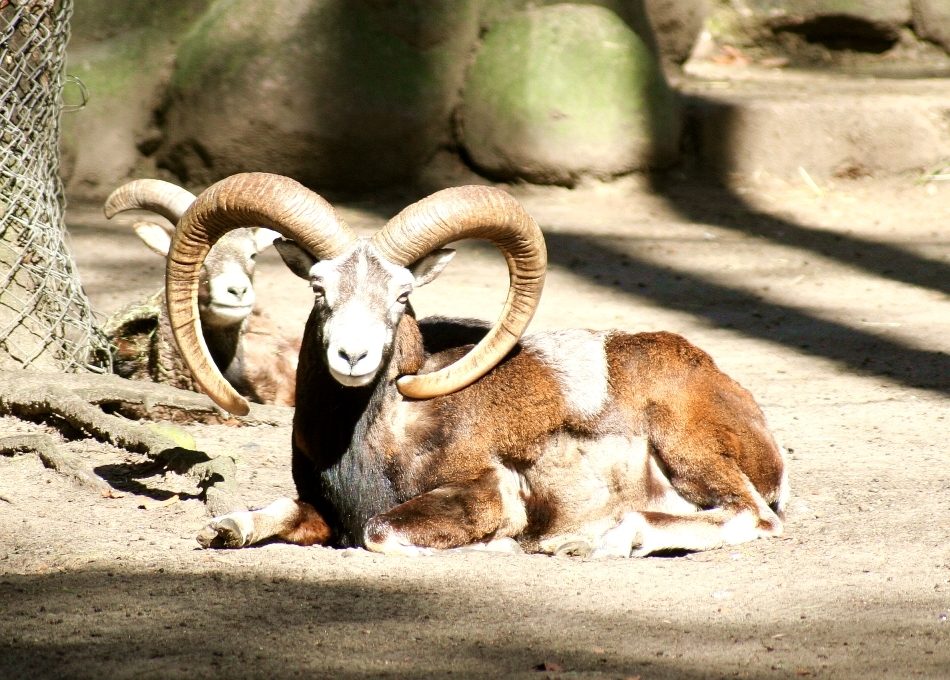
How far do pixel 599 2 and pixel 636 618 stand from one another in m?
11.7

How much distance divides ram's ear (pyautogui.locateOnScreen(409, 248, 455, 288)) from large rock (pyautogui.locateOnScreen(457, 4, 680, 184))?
28.3 ft

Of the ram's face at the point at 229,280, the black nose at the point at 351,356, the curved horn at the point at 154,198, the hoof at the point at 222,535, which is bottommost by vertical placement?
the ram's face at the point at 229,280

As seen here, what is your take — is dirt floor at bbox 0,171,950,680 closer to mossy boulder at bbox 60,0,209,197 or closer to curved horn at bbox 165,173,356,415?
curved horn at bbox 165,173,356,415

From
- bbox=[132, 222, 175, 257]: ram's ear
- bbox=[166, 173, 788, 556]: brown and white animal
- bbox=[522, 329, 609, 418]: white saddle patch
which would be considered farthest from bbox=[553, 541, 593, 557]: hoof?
bbox=[132, 222, 175, 257]: ram's ear

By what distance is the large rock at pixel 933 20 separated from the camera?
17.0 m

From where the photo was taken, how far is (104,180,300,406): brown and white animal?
874 centimetres

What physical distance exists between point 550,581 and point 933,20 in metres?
14.2

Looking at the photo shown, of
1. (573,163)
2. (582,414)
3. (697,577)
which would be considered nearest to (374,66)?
(573,163)

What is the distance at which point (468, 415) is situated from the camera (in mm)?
6078

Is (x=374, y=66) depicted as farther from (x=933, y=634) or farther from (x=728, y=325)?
(x=933, y=634)

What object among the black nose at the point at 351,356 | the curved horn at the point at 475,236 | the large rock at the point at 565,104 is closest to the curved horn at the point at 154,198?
the curved horn at the point at 475,236

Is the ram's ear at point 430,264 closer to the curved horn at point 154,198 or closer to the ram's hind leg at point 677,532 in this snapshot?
the ram's hind leg at point 677,532

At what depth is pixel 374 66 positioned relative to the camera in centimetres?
1451

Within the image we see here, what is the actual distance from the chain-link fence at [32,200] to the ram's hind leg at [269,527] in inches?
98.4
